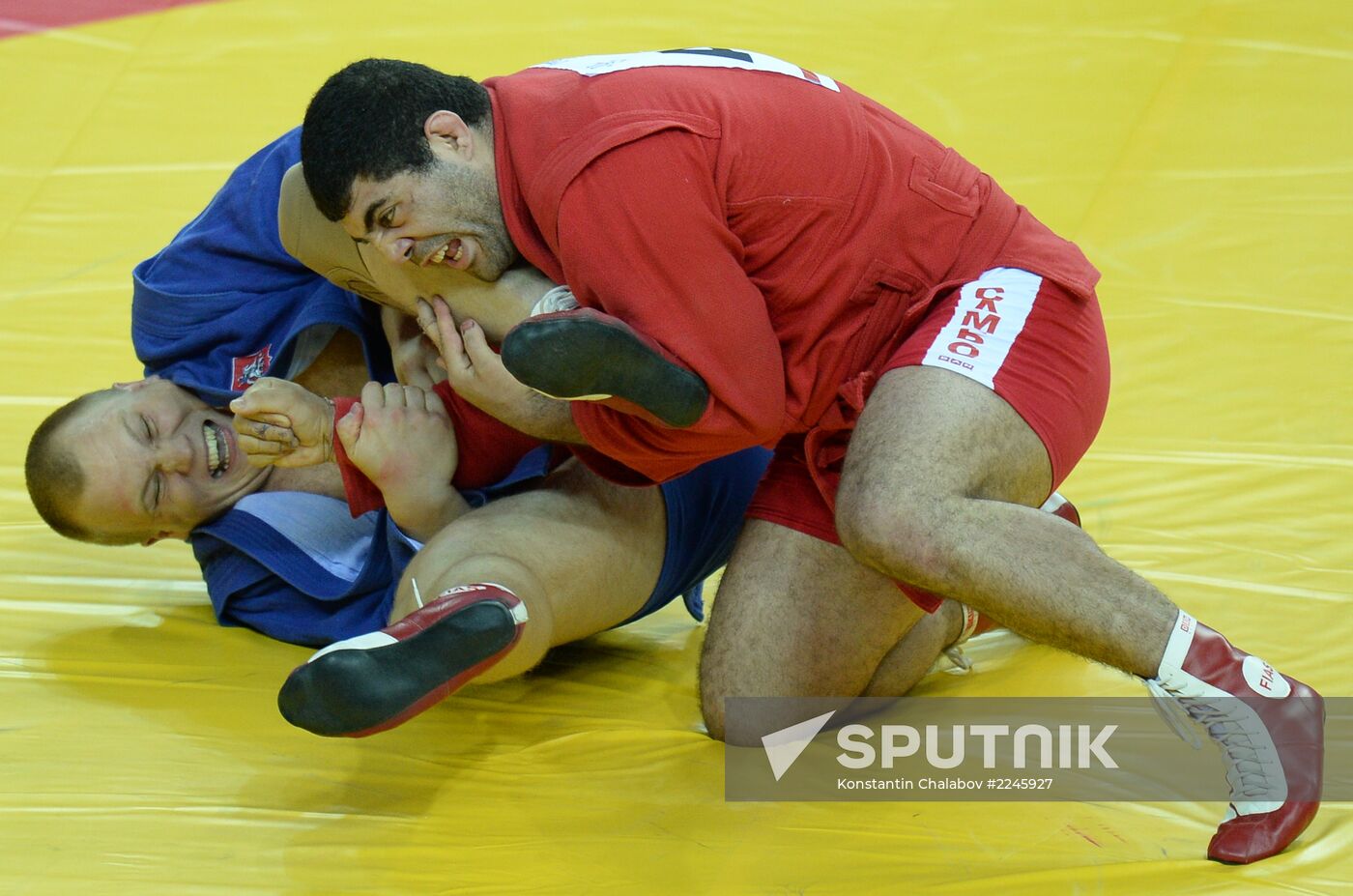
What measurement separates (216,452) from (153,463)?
0.12 meters

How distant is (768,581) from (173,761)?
3.17ft

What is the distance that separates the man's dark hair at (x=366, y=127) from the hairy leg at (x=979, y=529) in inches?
30.6

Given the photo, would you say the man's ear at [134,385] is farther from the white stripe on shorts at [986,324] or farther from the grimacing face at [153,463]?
the white stripe on shorts at [986,324]

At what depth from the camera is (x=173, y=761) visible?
2.28 meters

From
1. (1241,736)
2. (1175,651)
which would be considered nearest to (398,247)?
(1175,651)

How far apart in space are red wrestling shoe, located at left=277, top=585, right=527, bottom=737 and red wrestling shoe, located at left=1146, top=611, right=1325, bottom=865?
2.92 ft

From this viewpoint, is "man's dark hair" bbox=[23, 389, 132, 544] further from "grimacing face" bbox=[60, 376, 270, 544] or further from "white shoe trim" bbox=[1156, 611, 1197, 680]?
"white shoe trim" bbox=[1156, 611, 1197, 680]

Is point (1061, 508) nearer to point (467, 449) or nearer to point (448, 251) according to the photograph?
point (467, 449)

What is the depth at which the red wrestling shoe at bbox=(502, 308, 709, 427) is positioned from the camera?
6.57ft

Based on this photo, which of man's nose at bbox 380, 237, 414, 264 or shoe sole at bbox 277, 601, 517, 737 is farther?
man's nose at bbox 380, 237, 414, 264

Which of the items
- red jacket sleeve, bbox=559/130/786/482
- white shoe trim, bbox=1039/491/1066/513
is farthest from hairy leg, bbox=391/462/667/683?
white shoe trim, bbox=1039/491/1066/513

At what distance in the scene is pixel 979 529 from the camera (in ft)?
6.81

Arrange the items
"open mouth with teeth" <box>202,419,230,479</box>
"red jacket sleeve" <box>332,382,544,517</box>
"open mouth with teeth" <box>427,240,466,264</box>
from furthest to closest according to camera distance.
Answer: "open mouth with teeth" <box>202,419,230,479</box>, "red jacket sleeve" <box>332,382,544,517</box>, "open mouth with teeth" <box>427,240,466,264</box>

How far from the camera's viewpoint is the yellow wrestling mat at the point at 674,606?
2023mm
